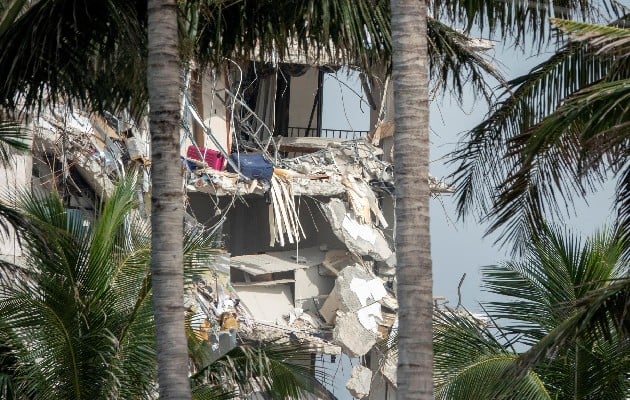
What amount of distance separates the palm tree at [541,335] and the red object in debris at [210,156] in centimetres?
1705

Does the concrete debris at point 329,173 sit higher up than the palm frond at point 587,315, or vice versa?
the concrete debris at point 329,173

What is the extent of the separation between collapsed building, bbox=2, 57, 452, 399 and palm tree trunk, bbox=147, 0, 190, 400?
1722 centimetres

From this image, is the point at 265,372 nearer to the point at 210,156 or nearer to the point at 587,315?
the point at 587,315

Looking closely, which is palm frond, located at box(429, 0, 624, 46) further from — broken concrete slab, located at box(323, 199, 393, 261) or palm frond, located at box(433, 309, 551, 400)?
broken concrete slab, located at box(323, 199, 393, 261)

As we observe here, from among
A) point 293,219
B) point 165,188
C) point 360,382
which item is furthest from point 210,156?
point 165,188

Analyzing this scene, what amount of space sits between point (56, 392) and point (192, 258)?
219 centimetres

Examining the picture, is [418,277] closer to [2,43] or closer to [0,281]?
[2,43]

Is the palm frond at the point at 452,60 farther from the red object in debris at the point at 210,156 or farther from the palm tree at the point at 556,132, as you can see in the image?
the red object in debris at the point at 210,156

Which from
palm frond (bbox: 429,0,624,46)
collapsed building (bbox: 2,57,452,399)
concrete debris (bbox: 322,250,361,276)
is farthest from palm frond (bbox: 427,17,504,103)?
concrete debris (bbox: 322,250,361,276)

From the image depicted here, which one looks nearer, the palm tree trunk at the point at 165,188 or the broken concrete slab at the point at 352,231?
the palm tree trunk at the point at 165,188

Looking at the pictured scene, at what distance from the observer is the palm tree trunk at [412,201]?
348 inches

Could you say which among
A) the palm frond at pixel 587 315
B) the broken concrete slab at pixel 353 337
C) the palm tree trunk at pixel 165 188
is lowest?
the broken concrete slab at pixel 353 337

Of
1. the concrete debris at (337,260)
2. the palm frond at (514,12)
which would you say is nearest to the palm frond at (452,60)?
the palm frond at (514,12)

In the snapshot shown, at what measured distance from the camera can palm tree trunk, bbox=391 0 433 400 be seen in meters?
8.83
